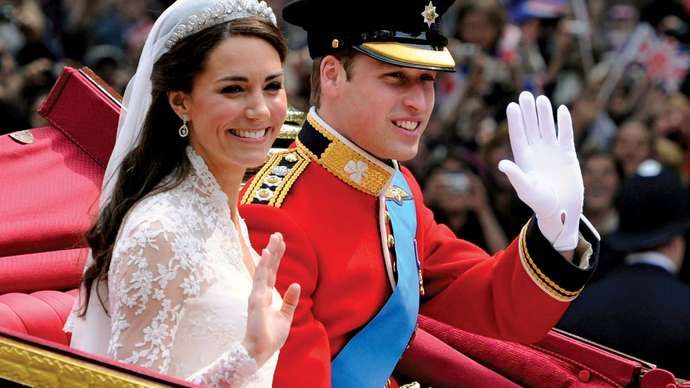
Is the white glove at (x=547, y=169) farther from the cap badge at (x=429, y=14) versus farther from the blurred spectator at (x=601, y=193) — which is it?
the blurred spectator at (x=601, y=193)

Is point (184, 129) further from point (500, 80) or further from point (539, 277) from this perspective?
point (500, 80)

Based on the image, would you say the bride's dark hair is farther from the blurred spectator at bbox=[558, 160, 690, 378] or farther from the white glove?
the blurred spectator at bbox=[558, 160, 690, 378]

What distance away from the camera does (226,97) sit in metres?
2.82

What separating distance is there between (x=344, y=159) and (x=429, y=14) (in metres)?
0.40

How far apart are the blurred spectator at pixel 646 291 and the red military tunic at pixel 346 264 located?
1182mm

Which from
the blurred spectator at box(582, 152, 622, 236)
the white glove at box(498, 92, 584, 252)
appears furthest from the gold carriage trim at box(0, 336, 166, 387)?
the blurred spectator at box(582, 152, 622, 236)

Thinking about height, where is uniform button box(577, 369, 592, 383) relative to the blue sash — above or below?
below

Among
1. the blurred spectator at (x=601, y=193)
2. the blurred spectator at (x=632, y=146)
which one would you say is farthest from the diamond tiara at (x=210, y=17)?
the blurred spectator at (x=632, y=146)

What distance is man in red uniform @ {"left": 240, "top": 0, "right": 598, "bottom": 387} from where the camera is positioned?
10.6ft

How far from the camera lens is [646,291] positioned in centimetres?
481

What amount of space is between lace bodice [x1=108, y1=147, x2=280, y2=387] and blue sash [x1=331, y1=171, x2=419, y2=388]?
18.7 inches

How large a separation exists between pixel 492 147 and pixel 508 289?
432 centimetres

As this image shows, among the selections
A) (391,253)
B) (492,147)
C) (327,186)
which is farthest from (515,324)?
(492,147)

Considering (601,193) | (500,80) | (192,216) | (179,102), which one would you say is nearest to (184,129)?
(179,102)
